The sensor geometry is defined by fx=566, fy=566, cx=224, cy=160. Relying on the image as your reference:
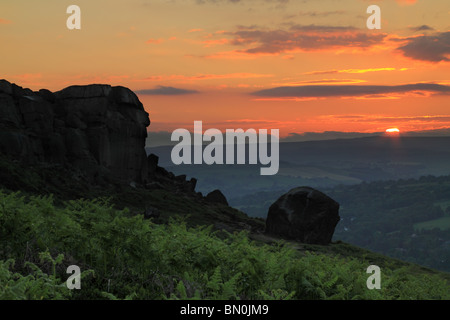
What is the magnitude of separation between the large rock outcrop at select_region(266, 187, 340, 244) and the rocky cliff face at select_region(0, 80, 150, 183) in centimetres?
2014

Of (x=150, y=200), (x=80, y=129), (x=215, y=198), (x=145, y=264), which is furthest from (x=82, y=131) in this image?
(x=145, y=264)

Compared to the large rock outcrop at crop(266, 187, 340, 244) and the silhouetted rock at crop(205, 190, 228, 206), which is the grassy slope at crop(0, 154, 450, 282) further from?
the silhouetted rock at crop(205, 190, 228, 206)

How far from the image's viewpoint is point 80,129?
220 ft

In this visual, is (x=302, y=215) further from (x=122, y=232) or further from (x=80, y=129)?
(x=122, y=232)

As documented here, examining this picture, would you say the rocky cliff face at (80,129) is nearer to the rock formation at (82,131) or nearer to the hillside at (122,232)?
the rock formation at (82,131)

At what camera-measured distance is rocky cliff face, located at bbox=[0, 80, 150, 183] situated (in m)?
59.7

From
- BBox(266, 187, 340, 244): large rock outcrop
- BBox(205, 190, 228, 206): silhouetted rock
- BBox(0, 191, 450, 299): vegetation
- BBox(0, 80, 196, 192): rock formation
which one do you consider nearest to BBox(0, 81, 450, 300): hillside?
BBox(0, 191, 450, 299): vegetation

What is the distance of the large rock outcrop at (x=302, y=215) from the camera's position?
61.1 meters

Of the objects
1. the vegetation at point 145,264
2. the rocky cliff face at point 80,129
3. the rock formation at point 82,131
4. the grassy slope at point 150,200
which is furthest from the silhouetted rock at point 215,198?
the vegetation at point 145,264

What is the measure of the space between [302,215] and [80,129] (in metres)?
27.8

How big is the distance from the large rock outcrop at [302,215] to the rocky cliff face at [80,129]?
793 inches

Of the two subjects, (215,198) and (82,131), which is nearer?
(82,131)
